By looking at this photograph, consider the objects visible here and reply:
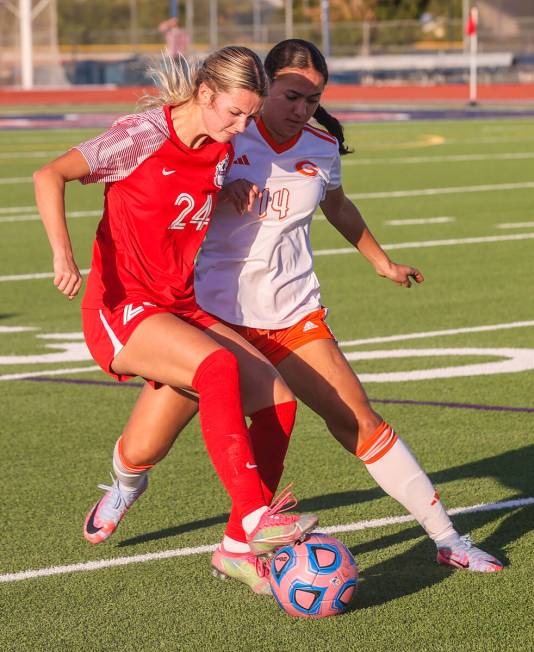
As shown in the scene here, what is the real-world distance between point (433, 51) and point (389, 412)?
51.7 meters

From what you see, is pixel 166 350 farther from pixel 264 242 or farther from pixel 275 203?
pixel 275 203

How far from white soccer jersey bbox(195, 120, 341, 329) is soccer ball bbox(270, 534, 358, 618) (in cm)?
93

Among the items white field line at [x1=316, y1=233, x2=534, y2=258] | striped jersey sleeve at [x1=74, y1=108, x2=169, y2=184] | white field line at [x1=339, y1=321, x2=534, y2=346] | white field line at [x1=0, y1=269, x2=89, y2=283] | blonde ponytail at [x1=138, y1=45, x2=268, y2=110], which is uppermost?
blonde ponytail at [x1=138, y1=45, x2=268, y2=110]

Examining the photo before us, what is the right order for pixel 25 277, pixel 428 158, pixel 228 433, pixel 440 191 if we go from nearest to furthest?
pixel 228 433 → pixel 25 277 → pixel 440 191 → pixel 428 158

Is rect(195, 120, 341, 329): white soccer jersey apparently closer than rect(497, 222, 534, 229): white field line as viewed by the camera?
Yes

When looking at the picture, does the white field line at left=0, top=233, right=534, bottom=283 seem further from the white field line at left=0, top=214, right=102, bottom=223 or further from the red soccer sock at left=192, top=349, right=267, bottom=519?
the red soccer sock at left=192, top=349, right=267, bottom=519

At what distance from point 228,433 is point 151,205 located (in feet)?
3.05

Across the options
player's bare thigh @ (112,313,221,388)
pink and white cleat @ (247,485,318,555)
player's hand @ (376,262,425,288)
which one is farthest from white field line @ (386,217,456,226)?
pink and white cleat @ (247,485,318,555)

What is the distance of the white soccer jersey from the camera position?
5.30 metres

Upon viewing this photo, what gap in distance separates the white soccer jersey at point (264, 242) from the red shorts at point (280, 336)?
3 centimetres

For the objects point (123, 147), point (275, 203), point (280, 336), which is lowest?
point (280, 336)

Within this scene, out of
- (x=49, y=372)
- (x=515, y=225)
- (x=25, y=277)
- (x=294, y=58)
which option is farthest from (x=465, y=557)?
(x=515, y=225)

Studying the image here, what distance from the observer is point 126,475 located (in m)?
5.46

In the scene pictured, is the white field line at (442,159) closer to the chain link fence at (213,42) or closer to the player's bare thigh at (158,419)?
the player's bare thigh at (158,419)
